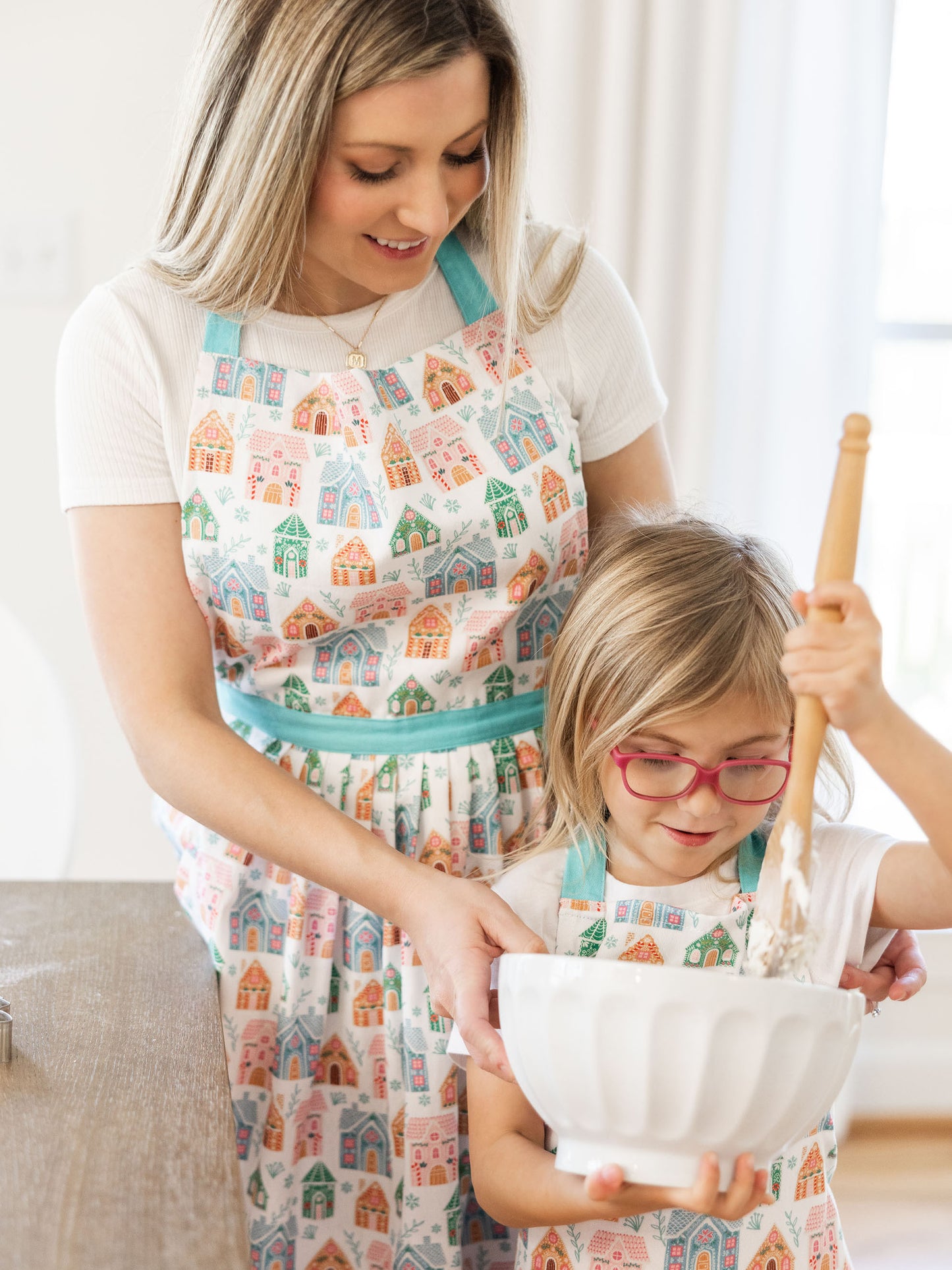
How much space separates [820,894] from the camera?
0.97 meters

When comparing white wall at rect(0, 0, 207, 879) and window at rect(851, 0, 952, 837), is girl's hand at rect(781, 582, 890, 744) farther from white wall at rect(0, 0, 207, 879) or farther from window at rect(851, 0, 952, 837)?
window at rect(851, 0, 952, 837)

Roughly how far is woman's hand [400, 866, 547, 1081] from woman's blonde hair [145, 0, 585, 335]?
1.61 feet

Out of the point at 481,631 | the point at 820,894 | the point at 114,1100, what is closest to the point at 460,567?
the point at 481,631

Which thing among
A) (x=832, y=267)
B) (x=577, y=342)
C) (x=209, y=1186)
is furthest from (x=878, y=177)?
(x=209, y=1186)

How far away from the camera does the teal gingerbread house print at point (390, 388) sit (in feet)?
3.57

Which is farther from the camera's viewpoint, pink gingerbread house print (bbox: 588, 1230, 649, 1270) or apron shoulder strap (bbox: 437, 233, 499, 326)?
apron shoulder strap (bbox: 437, 233, 499, 326)

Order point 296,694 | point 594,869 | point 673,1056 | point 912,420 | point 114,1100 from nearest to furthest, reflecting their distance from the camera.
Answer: point 673,1056, point 114,1100, point 594,869, point 296,694, point 912,420

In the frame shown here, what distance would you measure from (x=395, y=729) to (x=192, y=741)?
0.56 feet

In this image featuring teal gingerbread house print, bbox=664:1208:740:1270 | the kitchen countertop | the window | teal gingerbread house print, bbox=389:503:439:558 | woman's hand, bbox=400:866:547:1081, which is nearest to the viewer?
the kitchen countertop

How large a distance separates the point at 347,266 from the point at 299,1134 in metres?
0.72

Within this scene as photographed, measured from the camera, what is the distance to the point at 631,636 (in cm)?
100

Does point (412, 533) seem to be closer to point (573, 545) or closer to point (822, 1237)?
point (573, 545)

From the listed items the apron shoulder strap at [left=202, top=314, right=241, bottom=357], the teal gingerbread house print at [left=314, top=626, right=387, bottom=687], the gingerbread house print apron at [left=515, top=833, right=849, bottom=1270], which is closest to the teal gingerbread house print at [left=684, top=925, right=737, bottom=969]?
the gingerbread house print apron at [left=515, top=833, right=849, bottom=1270]

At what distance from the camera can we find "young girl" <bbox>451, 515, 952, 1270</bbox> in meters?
0.93
